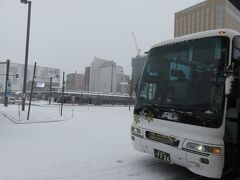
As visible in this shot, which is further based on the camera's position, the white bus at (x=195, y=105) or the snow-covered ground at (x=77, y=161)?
the snow-covered ground at (x=77, y=161)

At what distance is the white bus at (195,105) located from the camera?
5.48m

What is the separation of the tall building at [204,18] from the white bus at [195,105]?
36.2ft

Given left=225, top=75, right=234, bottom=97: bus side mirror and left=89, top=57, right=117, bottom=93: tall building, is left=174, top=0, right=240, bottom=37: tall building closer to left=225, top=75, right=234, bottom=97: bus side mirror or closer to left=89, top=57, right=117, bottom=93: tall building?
left=225, top=75, right=234, bottom=97: bus side mirror

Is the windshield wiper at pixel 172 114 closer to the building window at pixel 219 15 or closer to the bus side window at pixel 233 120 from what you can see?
the bus side window at pixel 233 120

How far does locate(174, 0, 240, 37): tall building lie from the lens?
57.3 ft

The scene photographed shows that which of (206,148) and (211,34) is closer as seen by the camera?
(206,148)

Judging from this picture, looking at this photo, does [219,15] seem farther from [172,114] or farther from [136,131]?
[172,114]

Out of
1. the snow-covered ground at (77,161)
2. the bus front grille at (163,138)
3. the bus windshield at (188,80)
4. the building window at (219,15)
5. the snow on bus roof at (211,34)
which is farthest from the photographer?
the building window at (219,15)

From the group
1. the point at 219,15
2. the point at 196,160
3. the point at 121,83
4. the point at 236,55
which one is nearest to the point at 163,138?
the point at 196,160

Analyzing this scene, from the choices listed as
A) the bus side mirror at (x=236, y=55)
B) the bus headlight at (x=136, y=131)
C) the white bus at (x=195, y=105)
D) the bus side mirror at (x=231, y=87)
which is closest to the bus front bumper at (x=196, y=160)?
the white bus at (x=195, y=105)

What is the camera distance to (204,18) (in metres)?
19.3

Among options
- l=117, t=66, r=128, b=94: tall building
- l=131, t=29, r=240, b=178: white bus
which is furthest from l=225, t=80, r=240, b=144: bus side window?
l=117, t=66, r=128, b=94: tall building

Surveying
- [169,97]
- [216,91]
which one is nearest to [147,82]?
[169,97]

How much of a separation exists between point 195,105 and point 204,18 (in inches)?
588
